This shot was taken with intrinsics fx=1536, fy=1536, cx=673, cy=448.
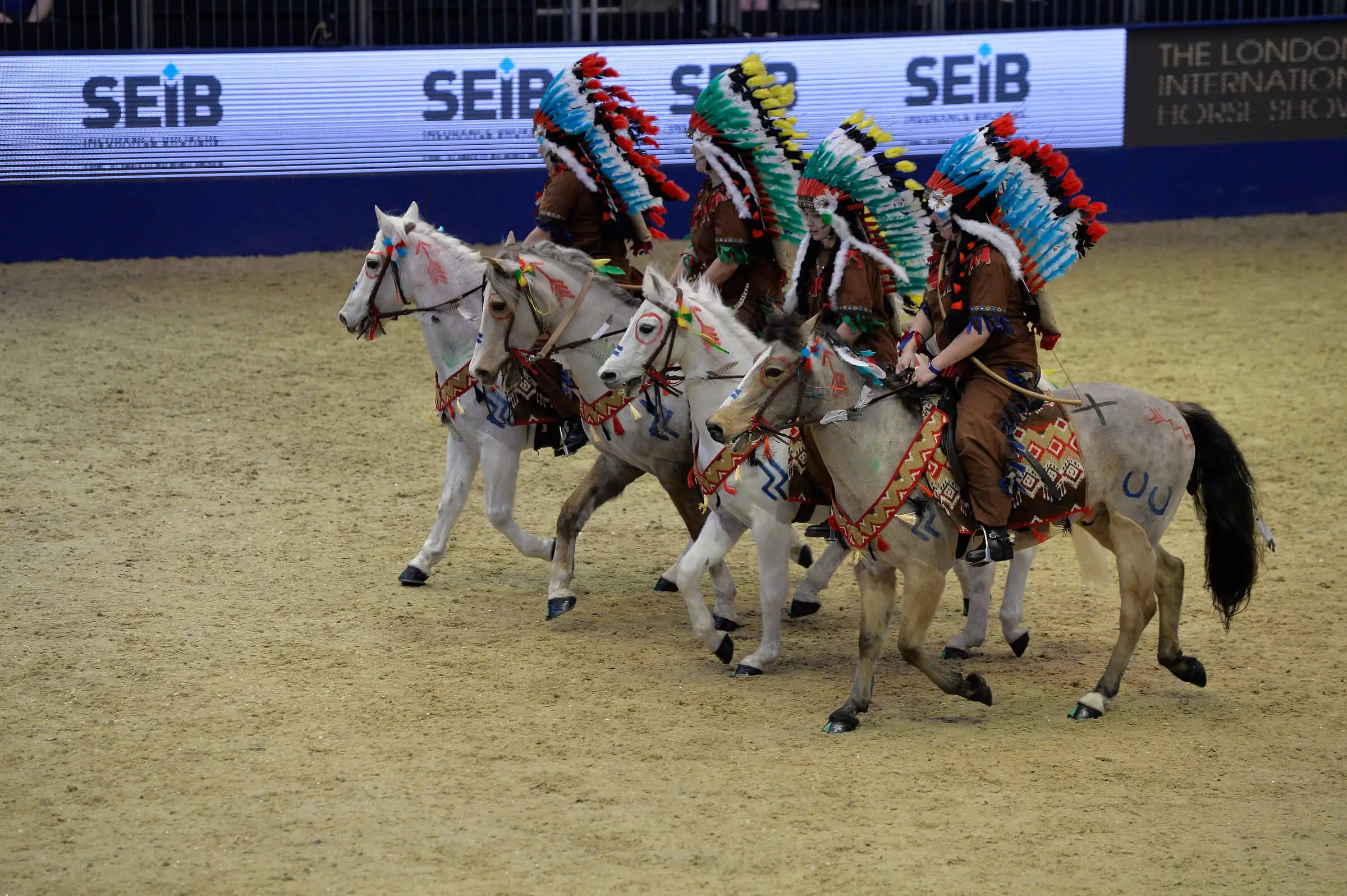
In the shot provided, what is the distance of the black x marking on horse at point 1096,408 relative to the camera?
272 inches

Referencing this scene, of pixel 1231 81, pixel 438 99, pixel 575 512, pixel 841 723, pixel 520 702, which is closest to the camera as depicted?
pixel 841 723

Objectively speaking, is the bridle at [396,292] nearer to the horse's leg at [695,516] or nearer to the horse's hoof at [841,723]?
the horse's leg at [695,516]

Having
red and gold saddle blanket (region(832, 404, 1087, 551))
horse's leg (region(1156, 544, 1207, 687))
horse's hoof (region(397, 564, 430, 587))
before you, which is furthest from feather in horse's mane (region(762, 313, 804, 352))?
horse's hoof (region(397, 564, 430, 587))

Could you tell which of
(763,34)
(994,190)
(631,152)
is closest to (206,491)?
(631,152)

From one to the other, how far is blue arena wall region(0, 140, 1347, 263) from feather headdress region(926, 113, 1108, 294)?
31.4ft

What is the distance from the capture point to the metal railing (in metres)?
15.2

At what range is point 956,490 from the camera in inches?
261

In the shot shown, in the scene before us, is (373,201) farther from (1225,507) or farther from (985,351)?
(1225,507)

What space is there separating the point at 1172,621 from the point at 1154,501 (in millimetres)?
613

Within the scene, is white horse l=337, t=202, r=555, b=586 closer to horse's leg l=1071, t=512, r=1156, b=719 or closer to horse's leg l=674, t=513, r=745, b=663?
horse's leg l=674, t=513, r=745, b=663

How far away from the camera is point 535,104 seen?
15859 millimetres

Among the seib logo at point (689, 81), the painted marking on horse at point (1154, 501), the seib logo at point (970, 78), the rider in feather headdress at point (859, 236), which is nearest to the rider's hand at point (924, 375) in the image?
the rider in feather headdress at point (859, 236)

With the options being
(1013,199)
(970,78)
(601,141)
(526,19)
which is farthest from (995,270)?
(526,19)

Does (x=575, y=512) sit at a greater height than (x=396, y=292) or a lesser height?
lesser
